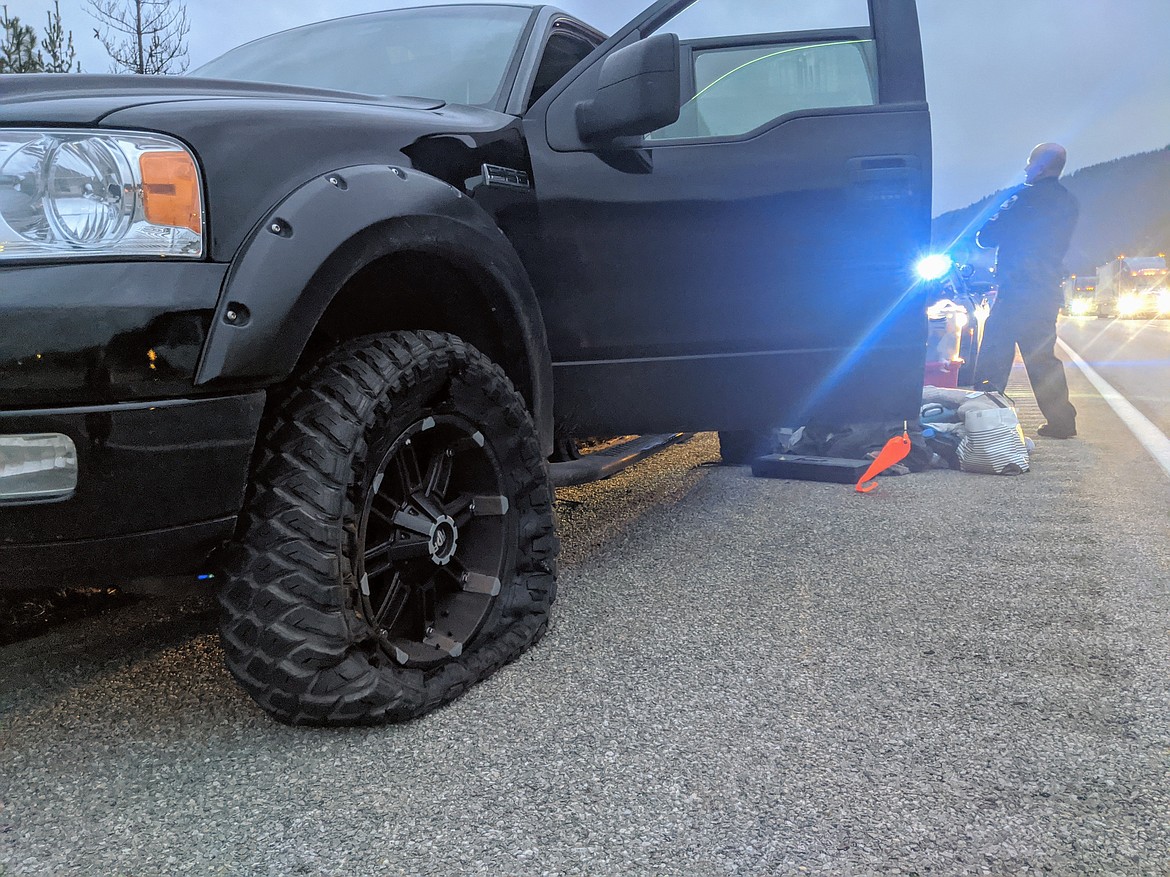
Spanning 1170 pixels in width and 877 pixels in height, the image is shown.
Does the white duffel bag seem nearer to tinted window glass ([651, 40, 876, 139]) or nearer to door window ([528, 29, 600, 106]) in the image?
tinted window glass ([651, 40, 876, 139])

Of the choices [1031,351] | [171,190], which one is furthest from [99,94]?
[1031,351]

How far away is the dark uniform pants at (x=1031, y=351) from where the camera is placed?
6863 mm

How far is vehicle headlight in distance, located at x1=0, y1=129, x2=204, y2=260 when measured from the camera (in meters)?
1.69

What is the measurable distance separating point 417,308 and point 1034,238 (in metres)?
6.00

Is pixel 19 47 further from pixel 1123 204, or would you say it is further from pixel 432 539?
pixel 1123 204

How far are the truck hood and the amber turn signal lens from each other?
13cm

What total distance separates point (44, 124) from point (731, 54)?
235 centimetres

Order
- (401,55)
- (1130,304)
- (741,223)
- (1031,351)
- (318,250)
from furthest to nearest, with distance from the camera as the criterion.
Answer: (1130,304) → (1031,351) → (401,55) → (741,223) → (318,250)

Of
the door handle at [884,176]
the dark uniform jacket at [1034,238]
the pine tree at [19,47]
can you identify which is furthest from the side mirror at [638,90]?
the pine tree at [19,47]

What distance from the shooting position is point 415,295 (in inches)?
98.5

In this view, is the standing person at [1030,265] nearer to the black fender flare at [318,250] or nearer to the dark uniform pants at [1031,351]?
the dark uniform pants at [1031,351]

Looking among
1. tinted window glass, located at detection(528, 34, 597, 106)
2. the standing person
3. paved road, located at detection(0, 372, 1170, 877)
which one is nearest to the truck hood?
tinted window glass, located at detection(528, 34, 597, 106)

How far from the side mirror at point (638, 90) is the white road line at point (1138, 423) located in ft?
13.5

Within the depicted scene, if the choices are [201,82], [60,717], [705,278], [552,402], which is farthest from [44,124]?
[705,278]
